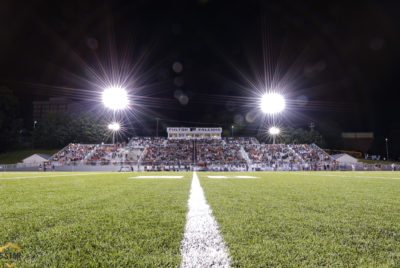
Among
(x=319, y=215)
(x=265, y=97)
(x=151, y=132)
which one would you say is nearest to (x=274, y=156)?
(x=265, y=97)

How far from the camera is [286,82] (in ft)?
127

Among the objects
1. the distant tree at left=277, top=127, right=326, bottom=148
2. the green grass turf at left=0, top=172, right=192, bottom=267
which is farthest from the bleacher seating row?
the green grass turf at left=0, top=172, right=192, bottom=267

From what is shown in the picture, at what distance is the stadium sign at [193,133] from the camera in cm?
4116

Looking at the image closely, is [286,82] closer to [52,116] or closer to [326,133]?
[326,133]

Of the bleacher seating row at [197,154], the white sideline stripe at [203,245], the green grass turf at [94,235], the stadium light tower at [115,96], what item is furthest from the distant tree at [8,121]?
the white sideline stripe at [203,245]

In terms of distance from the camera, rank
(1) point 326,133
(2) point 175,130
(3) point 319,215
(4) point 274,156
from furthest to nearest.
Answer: (1) point 326,133 < (2) point 175,130 < (4) point 274,156 < (3) point 319,215

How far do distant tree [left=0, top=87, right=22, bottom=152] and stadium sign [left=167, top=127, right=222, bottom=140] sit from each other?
28355 mm

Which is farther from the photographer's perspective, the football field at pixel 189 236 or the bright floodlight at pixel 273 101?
the bright floodlight at pixel 273 101

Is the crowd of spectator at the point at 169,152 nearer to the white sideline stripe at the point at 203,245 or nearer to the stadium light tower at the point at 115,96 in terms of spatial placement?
the stadium light tower at the point at 115,96

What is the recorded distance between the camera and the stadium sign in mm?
41156

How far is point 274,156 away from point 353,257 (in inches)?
1124

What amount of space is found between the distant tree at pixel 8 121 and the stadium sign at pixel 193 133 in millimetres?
28355

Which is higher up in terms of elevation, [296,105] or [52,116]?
[296,105]

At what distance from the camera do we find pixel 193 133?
1633 inches
